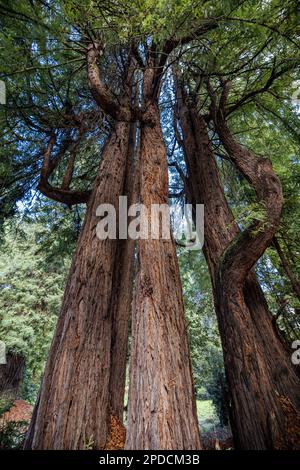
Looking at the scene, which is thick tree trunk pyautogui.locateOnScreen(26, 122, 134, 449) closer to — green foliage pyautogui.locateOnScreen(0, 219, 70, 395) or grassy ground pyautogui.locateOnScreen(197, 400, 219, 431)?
green foliage pyautogui.locateOnScreen(0, 219, 70, 395)

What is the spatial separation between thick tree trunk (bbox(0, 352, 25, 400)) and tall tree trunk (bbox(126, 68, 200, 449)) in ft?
31.4

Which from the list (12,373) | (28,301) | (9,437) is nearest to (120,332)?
(9,437)

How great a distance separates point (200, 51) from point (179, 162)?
249 cm

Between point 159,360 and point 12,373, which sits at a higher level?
point 12,373

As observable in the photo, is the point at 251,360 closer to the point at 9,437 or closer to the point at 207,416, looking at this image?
the point at 9,437

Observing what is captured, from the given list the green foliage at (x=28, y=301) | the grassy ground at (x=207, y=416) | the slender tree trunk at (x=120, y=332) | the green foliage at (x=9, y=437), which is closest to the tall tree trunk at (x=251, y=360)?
the slender tree trunk at (x=120, y=332)

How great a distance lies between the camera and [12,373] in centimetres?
952

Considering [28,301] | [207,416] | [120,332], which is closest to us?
[120,332]

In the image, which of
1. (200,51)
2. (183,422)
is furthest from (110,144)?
(183,422)

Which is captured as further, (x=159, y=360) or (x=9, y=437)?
(x=9, y=437)

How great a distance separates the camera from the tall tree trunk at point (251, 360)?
7.76ft

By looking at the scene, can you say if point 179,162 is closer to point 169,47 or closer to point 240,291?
point 169,47

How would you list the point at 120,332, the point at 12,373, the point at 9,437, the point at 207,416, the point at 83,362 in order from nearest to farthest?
the point at 83,362 → the point at 120,332 → the point at 9,437 → the point at 12,373 → the point at 207,416

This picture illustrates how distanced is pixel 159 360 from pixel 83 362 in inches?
37.1
